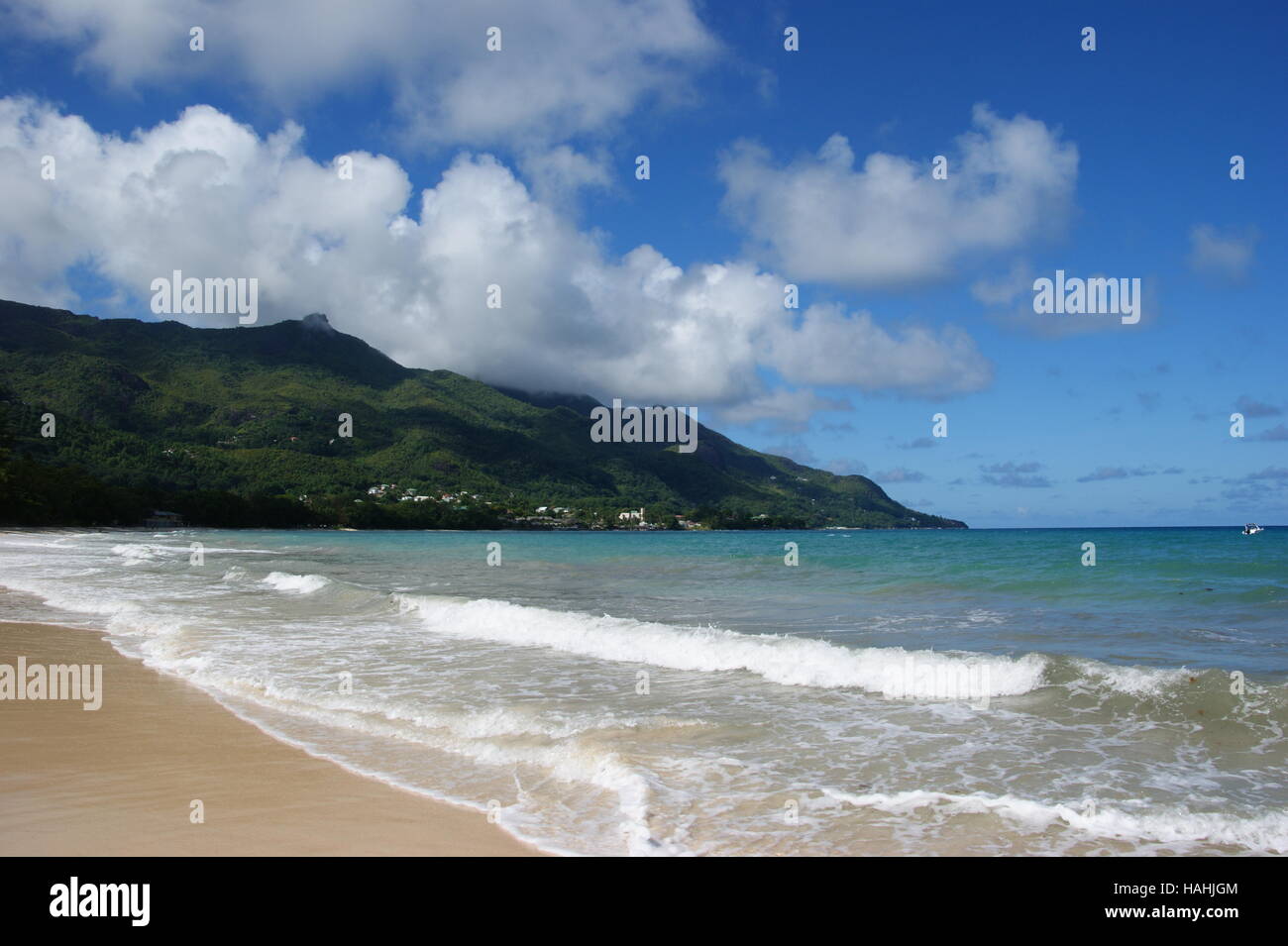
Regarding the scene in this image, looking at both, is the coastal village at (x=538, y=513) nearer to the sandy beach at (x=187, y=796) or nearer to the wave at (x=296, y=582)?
the wave at (x=296, y=582)

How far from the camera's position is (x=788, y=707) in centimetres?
905

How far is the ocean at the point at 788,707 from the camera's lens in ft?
17.7

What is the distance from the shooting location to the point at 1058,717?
838 centimetres

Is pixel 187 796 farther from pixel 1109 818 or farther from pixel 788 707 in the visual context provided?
pixel 1109 818

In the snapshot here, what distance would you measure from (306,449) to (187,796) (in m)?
139

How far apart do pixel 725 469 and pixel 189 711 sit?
535 ft

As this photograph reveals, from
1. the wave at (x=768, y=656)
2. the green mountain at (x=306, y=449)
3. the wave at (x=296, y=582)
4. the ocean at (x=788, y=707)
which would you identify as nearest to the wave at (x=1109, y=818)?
the ocean at (x=788, y=707)

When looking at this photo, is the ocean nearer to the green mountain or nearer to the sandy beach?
the sandy beach

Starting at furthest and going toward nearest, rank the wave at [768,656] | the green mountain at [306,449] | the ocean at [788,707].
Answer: the green mountain at [306,449] < the wave at [768,656] < the ocean at [788,707]

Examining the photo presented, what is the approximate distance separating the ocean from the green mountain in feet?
283

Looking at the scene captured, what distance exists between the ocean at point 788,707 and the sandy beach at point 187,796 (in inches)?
16.9

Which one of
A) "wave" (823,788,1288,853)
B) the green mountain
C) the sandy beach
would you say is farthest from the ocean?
the green mountain
